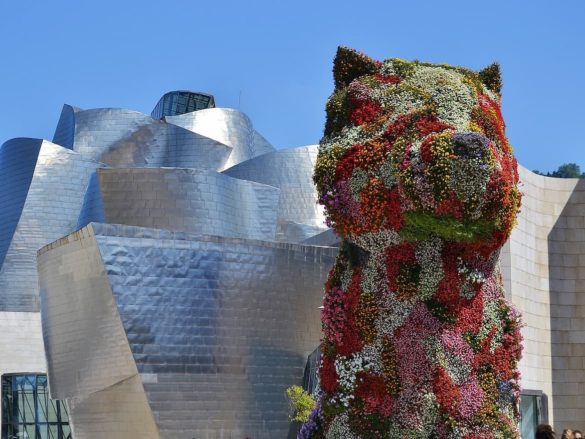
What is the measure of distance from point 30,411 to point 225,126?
49.0 feet

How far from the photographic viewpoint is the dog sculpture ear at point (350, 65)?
15391 millimetres

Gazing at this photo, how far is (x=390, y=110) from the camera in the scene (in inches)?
575

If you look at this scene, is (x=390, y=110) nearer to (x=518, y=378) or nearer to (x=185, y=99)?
(x=518, y=378)

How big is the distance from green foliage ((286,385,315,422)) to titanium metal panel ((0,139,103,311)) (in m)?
16.0

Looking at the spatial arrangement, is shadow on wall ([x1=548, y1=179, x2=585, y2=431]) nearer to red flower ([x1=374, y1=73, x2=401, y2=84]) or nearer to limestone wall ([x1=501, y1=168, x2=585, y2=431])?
limestone wall ([x1=501, y1=168, x2=585, y2=431])

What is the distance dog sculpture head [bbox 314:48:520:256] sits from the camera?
43.0 ft

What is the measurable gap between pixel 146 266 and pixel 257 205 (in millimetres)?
10413

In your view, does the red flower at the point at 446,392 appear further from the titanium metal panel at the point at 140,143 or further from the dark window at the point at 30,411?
the titanium metal panel at the point at 140,143

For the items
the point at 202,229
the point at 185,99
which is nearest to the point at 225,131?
the point at 185,99

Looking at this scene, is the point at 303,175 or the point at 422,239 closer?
the point at 422,239

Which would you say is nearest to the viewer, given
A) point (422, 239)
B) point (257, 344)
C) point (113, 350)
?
point (422, 239)

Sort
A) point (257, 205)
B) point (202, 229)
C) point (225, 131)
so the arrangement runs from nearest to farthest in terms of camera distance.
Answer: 1. point (202, 229)
2. point (257, 205)
3. point (225, 131)

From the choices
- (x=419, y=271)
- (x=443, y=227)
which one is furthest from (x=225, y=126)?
(x=443, y=227)

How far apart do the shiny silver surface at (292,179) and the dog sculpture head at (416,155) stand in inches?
996
